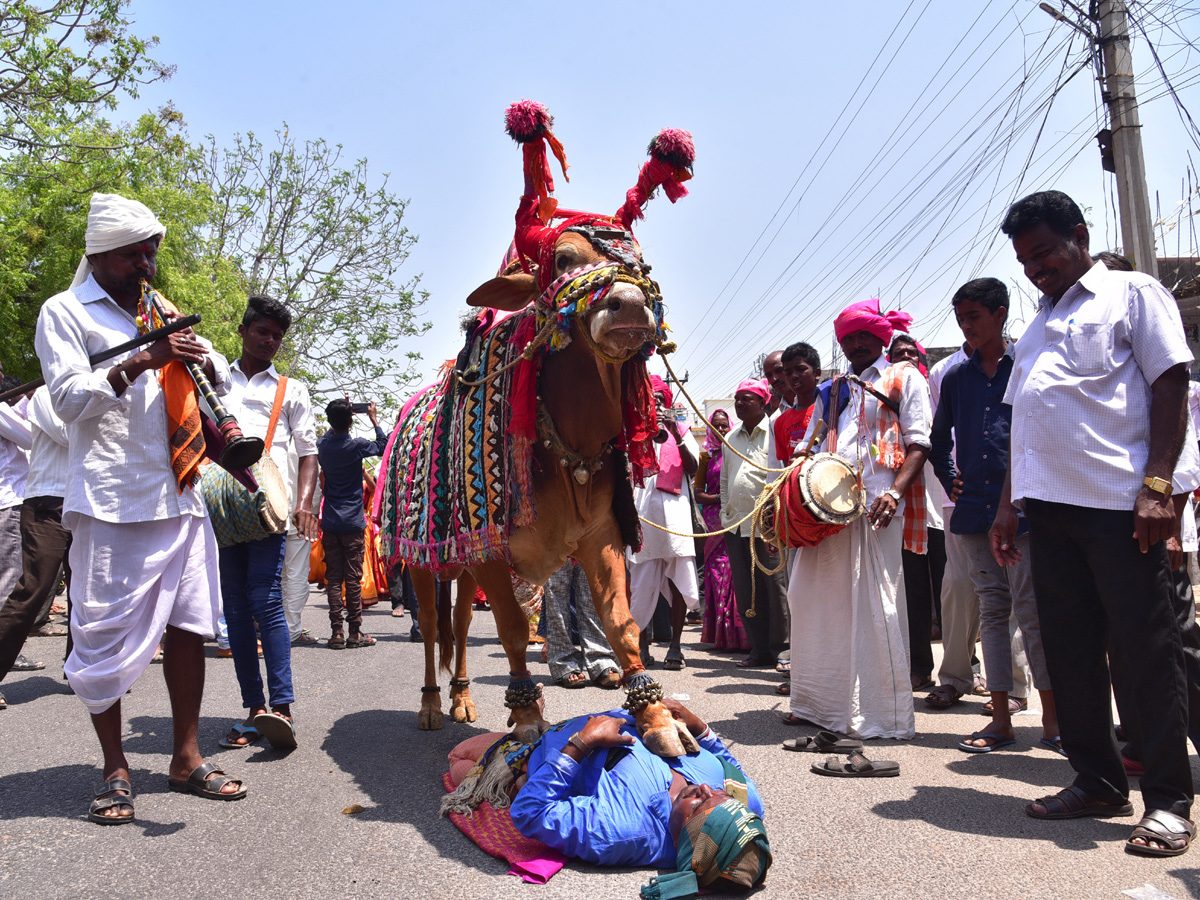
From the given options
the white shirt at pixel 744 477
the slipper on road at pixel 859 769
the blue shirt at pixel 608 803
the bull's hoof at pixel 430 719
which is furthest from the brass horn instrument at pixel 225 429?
the white shirt at pixel 744 477

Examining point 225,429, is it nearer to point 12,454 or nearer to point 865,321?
point 865,321

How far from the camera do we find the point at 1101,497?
3607 mm

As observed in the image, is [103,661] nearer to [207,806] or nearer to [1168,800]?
[207,806]

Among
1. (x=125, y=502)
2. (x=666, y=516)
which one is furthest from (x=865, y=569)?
(x=125, y=502)

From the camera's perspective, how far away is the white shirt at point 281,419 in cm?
554

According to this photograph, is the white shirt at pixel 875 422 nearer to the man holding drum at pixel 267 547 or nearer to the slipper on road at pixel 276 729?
the man holding drum at pixel 267 547

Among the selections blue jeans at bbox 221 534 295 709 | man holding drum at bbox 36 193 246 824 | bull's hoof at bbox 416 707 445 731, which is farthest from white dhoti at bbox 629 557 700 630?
man holding drum at bbox 36 193 246 824

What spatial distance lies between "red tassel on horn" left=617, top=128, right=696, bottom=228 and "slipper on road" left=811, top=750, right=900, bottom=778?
9.29 ft

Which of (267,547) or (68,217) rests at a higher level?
Result: (68,217)

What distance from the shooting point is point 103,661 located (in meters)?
3.90

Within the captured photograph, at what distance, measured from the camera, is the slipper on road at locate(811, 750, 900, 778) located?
4414 mm

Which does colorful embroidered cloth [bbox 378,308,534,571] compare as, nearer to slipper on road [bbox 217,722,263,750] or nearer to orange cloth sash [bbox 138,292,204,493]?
orange cloth sash [bbox 138,292,204,493]

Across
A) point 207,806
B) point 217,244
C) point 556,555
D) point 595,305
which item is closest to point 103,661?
point 207,806

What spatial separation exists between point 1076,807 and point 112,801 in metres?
4.04
